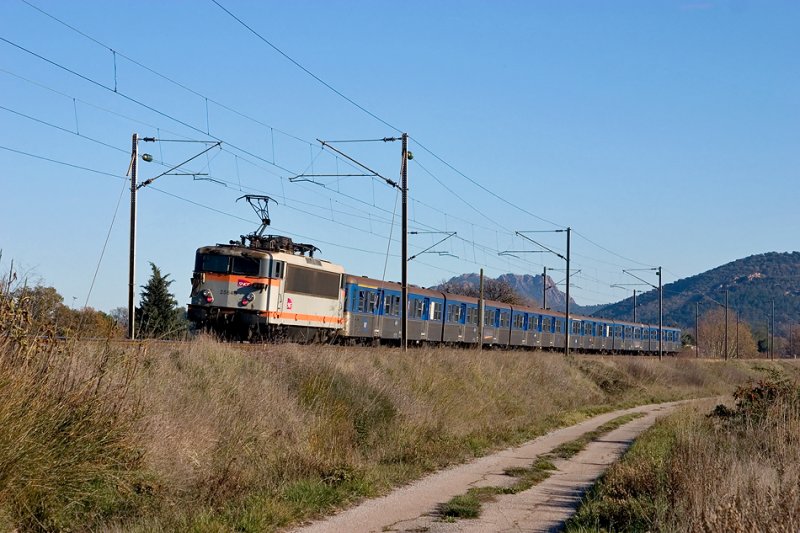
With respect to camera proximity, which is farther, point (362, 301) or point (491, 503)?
point (362, 301)

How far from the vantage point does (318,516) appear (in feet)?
36.8

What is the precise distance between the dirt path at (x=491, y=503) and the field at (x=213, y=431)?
0.41m

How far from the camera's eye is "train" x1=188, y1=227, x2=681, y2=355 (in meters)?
26.7

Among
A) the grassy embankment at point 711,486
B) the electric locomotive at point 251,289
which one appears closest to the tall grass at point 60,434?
the grassy embankment at point 711,486

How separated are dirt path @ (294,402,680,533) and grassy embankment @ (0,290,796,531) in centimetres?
42

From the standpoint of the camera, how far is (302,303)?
2889 centimetres

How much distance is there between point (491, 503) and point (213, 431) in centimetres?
404

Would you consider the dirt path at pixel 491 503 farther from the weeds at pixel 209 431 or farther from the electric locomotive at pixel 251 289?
the electric locomotive at pixel 251 289

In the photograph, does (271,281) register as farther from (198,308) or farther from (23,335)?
(23,335)

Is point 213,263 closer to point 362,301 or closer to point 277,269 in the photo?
point 277,269

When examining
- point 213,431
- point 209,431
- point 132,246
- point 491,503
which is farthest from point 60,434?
point 132,246

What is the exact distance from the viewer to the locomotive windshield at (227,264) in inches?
1052

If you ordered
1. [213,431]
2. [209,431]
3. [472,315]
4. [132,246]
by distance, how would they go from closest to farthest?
[209,431], [213,431], [132,246], [472,315]

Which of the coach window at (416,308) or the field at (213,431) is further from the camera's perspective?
the coach window at (416,308)
